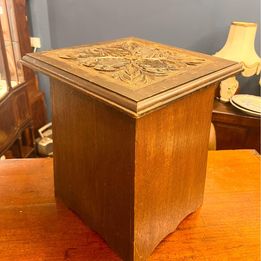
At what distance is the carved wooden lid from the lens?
1.40ft

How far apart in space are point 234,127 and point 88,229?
4.13 ft

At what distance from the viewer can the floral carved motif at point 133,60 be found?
50 cm

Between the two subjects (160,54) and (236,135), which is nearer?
(160,54)

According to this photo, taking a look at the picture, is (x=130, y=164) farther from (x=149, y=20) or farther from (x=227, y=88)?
(x=149, y=20)

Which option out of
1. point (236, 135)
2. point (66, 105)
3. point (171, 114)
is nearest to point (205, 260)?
point (171, 114)

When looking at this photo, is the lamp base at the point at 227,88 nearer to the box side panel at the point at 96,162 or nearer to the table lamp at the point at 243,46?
the table lamp at the point at 243,46

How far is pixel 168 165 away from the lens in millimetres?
552

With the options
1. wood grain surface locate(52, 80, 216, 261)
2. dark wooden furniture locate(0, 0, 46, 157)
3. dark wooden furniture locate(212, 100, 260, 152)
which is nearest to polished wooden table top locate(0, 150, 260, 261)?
wood grain surface locate(52, 80, 216, 261)

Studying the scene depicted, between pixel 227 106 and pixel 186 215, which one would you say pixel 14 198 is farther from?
pixel 227 106

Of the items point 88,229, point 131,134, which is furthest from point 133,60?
point 88,229

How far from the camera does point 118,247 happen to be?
58 centimetres

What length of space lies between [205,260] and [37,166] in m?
0.49

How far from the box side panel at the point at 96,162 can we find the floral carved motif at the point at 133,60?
60 mm

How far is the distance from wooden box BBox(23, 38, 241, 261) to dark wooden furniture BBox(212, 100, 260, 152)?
105 centimetres
